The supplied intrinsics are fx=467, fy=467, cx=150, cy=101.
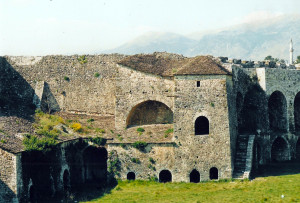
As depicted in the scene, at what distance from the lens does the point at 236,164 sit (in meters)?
34.7

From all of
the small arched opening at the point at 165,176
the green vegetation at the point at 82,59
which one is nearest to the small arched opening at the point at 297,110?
the small arched opening at the point at 165,176

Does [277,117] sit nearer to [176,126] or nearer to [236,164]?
[236,164]

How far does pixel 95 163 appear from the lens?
37.5m

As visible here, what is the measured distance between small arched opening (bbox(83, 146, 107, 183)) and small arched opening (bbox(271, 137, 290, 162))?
15211mm

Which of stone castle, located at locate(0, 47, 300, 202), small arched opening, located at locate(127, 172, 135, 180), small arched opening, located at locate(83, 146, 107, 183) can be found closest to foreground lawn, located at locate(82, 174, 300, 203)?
small arched opening, located at locate(127, 172, 135, 180)

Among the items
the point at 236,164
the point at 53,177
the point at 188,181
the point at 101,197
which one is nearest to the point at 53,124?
the point at 53,177

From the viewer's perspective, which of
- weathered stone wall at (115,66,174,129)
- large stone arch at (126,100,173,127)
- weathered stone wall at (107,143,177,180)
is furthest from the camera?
large stone arch at (126,100,173,127)

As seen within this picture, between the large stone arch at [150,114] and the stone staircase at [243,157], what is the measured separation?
19.1 ft

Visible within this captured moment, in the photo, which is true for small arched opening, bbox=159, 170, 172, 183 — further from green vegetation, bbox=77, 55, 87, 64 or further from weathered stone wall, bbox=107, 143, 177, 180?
green vegetation, bbox=77, 55, 87, 64

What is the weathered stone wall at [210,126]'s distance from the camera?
1313 inches

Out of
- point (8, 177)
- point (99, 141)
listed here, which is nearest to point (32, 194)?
point (8, 177)

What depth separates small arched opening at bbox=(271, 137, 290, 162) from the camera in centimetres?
4147

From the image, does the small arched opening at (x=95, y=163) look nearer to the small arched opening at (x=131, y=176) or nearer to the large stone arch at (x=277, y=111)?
the small arched opening at (x=131, y=176)

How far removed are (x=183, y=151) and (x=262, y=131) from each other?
979cm
